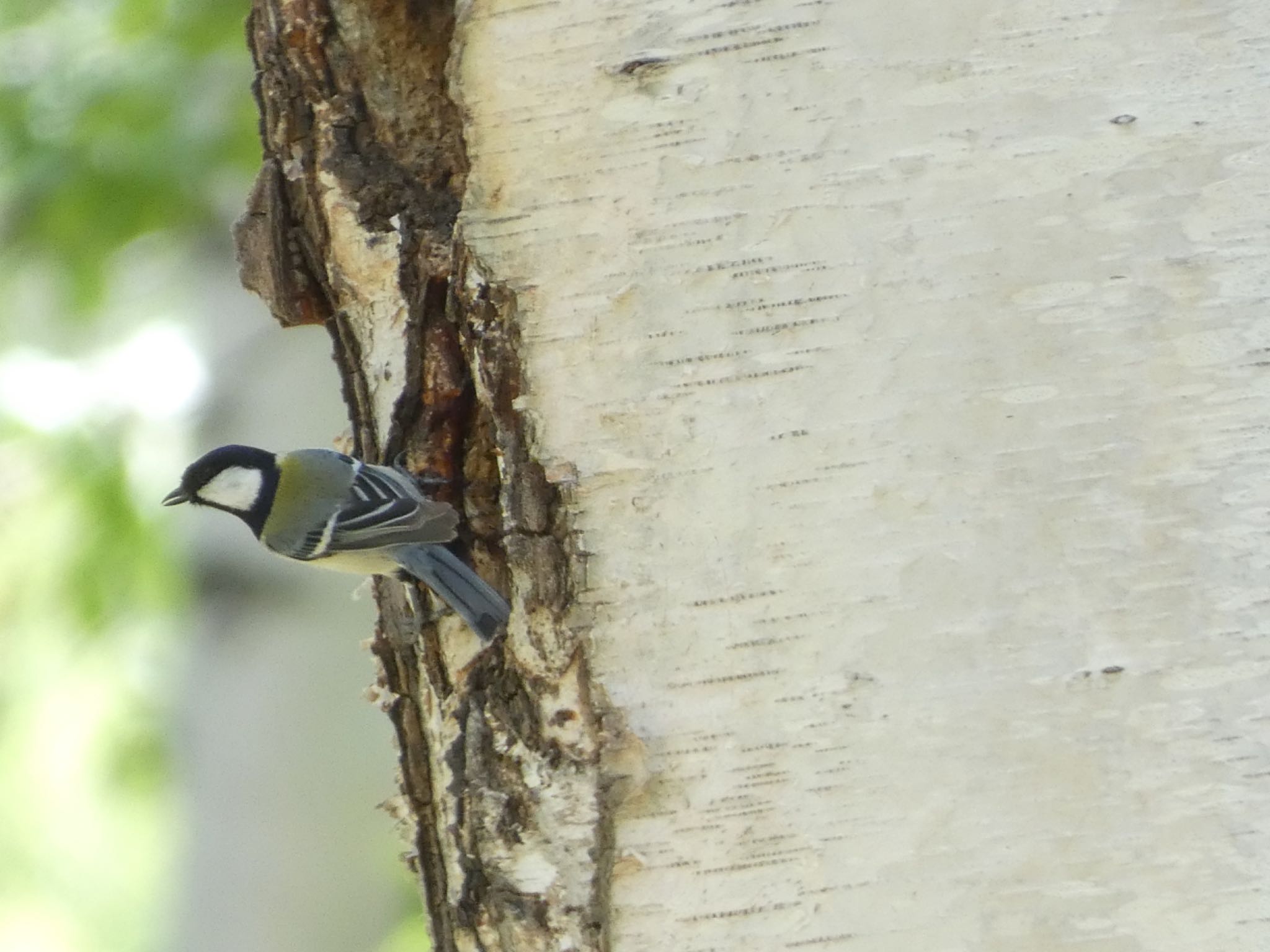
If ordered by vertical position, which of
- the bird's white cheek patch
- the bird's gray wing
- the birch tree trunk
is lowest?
the bird's white cheek patch

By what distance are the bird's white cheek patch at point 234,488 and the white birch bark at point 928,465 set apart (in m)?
1.03

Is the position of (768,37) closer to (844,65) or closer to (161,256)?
(844,65)

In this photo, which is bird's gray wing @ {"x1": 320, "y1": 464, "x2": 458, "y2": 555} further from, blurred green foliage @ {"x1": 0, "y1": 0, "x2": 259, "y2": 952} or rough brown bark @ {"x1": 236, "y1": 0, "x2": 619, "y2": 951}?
blurred green foliage @ {"x1": 0, "y1": 0, "x2": 259, "y2": 952}

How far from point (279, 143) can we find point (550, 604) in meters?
0.51

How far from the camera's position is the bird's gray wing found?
109 cm

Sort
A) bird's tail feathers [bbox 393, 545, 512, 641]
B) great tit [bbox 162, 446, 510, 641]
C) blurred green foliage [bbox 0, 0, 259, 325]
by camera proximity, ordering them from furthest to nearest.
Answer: blurred green foliage [bbox 0, 0, 259, 325] < great tit [bbox 162, 446, 510, 641] < bird's tail feathers [bbox 393, 545, 512, 641]

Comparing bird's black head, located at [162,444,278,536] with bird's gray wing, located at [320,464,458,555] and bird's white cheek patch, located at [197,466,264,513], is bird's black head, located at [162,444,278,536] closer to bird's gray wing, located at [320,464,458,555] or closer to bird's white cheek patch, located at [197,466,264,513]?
bird's white cheek patch, located at [197,466,264,513]

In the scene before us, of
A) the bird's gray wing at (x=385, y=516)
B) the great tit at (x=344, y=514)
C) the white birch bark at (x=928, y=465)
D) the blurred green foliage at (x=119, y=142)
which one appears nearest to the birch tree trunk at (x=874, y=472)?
the white birch bark at (x=928, y=465)

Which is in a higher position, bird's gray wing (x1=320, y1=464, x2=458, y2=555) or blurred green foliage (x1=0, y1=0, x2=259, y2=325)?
blurred green foliage (x1=0, y1=0, x2=259, y2=325)

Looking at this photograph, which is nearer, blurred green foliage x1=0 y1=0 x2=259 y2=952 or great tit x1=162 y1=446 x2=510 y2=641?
great tit x1=162 y1=446 x2=510 y2=641

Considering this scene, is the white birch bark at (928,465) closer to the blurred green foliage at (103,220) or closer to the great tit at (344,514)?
the great tit at (344,514)

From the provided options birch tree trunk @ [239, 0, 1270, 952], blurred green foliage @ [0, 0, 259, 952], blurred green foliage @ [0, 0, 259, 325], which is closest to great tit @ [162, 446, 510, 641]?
birch tree trunk @ [239, 0, 1270, 952]

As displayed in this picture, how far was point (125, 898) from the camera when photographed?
395 centimetres

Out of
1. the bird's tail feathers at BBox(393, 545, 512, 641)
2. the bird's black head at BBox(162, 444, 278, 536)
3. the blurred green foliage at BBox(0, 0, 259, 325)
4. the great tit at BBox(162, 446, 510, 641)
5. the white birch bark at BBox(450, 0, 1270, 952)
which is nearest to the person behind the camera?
the white birch bark at BBox(450, 0, 1270, 952)
